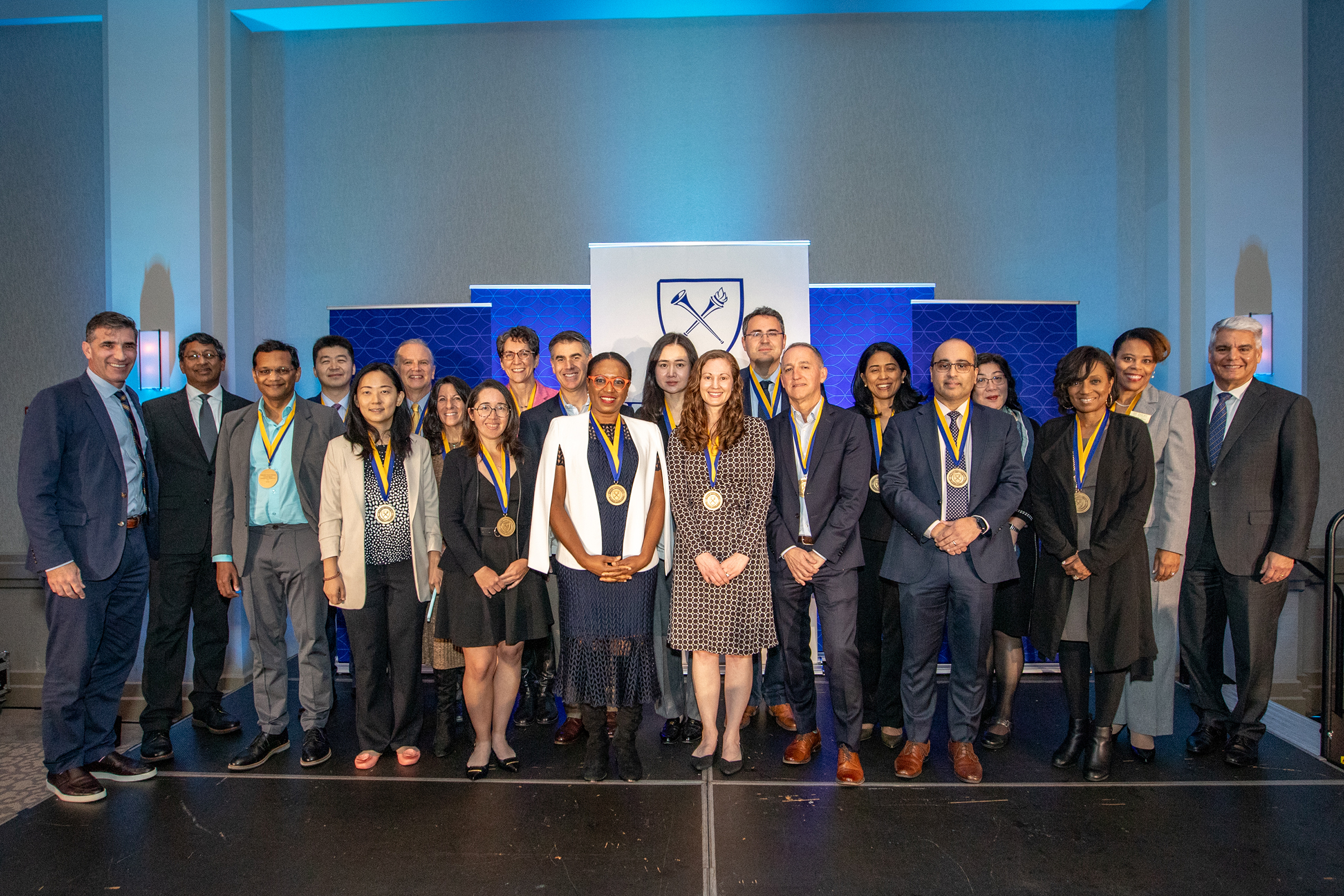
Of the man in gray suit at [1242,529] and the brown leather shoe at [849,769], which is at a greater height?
the man in gray suit at [1242,529]

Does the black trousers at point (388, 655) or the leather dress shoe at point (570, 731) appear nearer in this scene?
the black trousers at point (388, 655)

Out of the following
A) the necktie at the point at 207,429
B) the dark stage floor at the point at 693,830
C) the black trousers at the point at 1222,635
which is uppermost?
the necktie at the point at 207,429

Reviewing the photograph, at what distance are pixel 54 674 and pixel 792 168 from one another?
4987 millimetres

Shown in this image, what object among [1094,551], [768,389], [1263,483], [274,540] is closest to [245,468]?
[274,540]

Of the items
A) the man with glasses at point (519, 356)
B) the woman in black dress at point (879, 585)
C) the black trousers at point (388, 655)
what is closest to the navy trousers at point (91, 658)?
the black trousers at point (388, 655)

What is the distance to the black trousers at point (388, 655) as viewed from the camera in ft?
10.8

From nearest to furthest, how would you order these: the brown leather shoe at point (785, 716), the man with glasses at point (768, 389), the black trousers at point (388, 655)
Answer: the black trousers at point (388, 655) < the man with glasses at point (768, 389) < the brown leather shoe at point (785, 716)

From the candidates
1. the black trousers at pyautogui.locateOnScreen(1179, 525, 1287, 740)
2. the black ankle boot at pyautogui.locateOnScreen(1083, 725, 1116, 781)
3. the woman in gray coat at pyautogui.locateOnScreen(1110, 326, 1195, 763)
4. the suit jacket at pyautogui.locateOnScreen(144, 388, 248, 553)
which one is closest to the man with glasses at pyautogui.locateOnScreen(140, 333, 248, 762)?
the suit jacket at pyautogui.locateOnScreen(144, 388, 248, 553)

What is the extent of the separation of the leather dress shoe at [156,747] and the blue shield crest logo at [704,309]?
3.26 metres

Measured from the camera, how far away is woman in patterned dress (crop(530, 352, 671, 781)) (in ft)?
10.2

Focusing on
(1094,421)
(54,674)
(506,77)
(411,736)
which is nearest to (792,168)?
(506,77)

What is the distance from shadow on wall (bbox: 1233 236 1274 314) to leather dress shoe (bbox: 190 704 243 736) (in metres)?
6.01

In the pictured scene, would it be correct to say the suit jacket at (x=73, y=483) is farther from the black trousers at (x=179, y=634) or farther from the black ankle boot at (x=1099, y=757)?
the black ankle boot at (x=1099, y=757)

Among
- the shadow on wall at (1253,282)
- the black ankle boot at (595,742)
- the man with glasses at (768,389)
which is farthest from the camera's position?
the shadow on wall at (1253,282)
